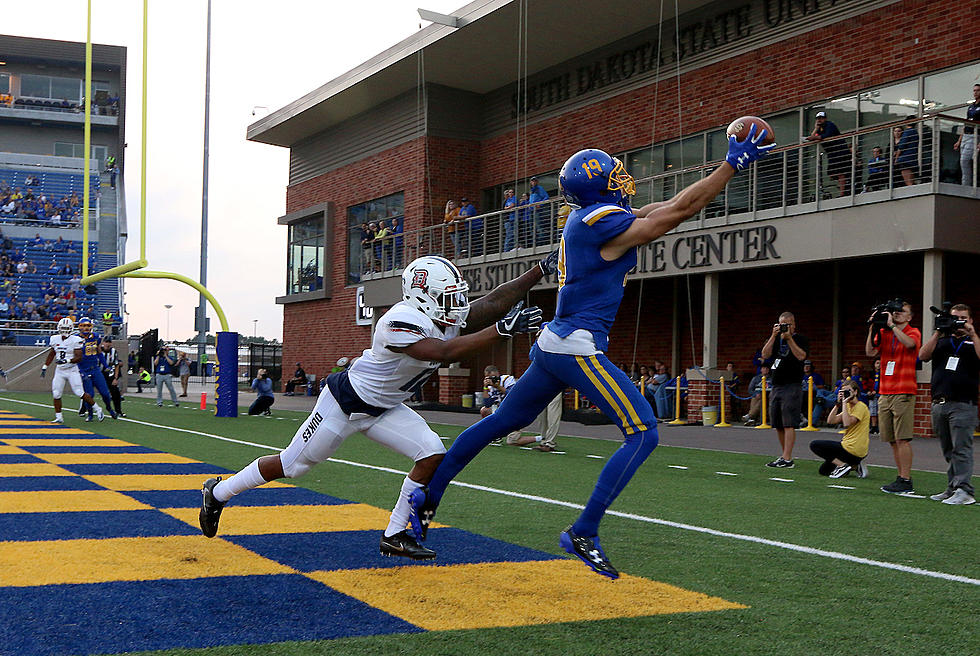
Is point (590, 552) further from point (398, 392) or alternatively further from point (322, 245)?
point (322, 245)

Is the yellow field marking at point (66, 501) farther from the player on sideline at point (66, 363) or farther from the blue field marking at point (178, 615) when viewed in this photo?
the player on sideline at point (66, 363)

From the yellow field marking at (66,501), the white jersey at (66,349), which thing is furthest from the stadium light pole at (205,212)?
the yellow field marking at (66,501)

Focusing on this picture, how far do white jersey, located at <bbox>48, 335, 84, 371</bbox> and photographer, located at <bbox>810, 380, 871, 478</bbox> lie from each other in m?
Answer: 12.3

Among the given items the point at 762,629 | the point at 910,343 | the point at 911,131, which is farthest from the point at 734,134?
the point at 911,131

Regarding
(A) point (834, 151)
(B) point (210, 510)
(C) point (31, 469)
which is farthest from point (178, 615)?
(A) point (834, 151)

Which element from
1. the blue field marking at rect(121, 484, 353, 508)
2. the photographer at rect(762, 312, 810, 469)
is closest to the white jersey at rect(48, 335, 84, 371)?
the blue field marking at rect(121, 484, 353, 508)

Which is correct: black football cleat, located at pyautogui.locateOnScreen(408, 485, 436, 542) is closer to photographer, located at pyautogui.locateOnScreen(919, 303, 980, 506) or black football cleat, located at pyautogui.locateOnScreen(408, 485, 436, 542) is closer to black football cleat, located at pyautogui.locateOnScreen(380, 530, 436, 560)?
black football cleat, located at pyautogui.locateOnScreen(380, 530, 436, 560)

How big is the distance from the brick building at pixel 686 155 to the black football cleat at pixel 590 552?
12.6 meters

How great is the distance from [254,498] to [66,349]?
423 inches

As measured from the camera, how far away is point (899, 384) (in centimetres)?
944

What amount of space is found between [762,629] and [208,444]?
10449 mm

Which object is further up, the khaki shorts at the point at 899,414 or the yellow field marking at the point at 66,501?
the khaki shorts at the point at 899,414

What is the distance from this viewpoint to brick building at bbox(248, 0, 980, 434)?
17359mm

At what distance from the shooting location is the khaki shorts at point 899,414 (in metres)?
9.38
